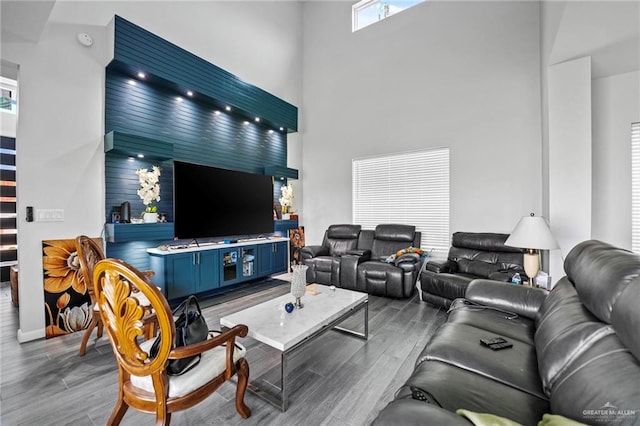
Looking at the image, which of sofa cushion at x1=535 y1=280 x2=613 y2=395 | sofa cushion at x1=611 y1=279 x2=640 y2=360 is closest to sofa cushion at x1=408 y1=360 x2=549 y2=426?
sofa cushion at x1=535 y1=280 x2=613 y2=395

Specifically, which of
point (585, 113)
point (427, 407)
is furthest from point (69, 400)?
point (585, 113)

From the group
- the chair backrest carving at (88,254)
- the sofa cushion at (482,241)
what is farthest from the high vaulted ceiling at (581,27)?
the sofa cushion at (482,241)

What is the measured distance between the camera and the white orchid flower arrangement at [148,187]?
3.53 metres

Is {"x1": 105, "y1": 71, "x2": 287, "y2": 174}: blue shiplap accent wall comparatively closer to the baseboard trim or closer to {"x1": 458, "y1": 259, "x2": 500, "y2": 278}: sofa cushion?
the baseboard trim

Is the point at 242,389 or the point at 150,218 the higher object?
the point at 150,218

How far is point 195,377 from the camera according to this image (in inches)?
54.5

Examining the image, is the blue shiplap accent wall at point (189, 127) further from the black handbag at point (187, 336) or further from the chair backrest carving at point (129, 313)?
the black handbag at point (187, 336)

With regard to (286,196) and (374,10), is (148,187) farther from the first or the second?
(374,10)

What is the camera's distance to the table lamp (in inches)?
101

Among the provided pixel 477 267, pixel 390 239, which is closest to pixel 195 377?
pixel 477 267

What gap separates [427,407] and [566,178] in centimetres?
336

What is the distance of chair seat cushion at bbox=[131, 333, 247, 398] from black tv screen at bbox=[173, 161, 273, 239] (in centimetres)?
254

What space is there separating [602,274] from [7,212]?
7686 millimetres

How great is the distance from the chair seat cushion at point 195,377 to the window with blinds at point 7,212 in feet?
17.8
